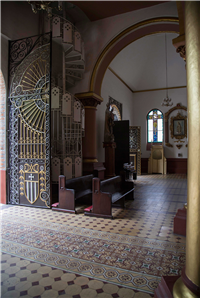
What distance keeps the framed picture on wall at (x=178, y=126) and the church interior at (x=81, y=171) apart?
4.86 m

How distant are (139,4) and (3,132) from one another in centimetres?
543

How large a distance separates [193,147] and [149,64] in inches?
528

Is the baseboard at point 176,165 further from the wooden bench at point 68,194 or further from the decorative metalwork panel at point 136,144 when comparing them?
the wooden bench at point 68,194

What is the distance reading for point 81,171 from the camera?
6512mm

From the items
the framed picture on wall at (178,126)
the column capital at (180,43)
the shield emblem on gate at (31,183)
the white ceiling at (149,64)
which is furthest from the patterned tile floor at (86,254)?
the framed picture on wall at (178,126)

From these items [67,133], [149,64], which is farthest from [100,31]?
[149,64]

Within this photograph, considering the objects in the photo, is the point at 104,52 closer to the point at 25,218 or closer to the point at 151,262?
the point at 25,218

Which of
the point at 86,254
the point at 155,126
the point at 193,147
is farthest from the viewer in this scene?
the point at 155,126

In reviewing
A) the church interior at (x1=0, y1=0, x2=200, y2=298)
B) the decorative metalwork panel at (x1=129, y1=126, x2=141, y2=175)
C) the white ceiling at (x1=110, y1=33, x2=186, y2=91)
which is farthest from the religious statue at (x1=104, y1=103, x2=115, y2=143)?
the decorative metalwork panel at (x1=129, y1=126, x2=141, y2=175)

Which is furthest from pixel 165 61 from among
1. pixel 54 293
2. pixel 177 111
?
pixel 54 293

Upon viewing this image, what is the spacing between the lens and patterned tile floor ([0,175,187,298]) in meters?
2.35

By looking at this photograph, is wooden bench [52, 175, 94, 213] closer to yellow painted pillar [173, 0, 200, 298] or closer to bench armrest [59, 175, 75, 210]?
bench armrest [59, 175, 75, 210]

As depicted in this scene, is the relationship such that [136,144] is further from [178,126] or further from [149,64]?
[149,64]

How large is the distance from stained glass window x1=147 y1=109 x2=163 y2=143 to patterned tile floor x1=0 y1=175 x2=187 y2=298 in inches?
407
